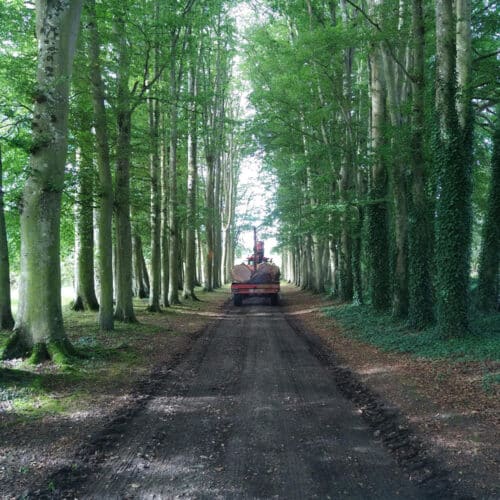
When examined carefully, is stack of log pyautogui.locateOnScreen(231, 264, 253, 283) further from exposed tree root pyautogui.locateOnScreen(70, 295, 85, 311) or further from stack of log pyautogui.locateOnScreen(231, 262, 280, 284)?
exposed tree root pyautogui.locateOnScreen(70, 295, 85, 311)

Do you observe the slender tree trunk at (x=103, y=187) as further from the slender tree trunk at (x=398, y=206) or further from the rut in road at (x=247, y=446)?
the slender tree trunk at (x=398, y=206)

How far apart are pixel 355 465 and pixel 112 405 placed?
3.45 metres

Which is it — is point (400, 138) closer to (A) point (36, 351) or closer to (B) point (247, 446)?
(B) point (247, 446)

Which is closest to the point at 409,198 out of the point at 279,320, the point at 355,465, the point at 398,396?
the point at 279,320

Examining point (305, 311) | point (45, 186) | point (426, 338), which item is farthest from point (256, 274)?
point (45, 186)

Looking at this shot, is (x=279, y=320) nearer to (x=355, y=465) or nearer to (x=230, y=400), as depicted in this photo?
(x=230, y=400)

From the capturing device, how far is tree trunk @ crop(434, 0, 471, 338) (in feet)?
30.8

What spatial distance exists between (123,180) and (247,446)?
9.83 metres

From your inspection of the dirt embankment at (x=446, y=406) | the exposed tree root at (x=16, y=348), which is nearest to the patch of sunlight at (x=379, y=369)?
the dirt embankment at (x=446, y=406)

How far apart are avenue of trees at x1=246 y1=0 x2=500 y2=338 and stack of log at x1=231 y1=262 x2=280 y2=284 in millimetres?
2641

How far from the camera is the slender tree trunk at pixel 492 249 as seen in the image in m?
13.6

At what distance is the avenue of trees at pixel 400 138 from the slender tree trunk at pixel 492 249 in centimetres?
3

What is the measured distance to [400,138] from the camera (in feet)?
38.2

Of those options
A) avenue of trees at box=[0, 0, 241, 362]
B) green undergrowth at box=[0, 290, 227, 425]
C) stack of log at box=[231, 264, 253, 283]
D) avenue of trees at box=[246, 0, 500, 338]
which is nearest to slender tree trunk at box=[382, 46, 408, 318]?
avenue of trees at box=[246, 0, 500, 338]
